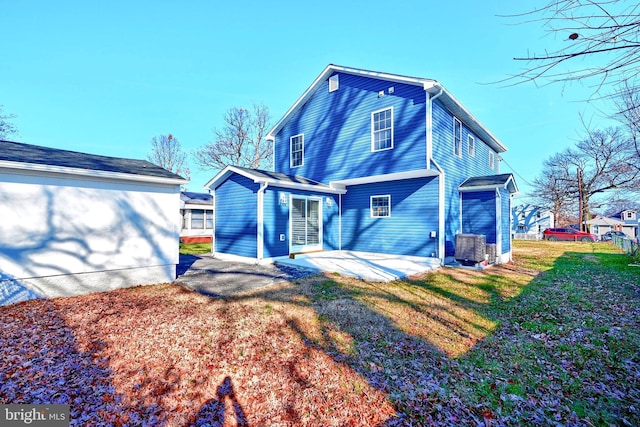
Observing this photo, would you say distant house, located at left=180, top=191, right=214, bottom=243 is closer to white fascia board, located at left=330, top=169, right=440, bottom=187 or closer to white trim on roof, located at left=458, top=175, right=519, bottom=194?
white fascia board, located at left=330, top=169, right=440, bottom=187

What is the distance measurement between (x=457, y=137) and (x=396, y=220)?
460 cm

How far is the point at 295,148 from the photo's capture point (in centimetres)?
1383

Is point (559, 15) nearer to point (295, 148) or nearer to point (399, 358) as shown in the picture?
point (399, 358)

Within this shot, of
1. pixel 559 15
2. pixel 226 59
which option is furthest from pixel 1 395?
pixel 226 59

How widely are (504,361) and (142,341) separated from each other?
504cm

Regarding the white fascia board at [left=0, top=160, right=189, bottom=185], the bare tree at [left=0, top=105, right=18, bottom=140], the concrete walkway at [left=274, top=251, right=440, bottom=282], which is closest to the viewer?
the white fascia board at [left=0, top=160, right=189, bottom=185]

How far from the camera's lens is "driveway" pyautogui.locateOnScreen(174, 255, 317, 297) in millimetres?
6723

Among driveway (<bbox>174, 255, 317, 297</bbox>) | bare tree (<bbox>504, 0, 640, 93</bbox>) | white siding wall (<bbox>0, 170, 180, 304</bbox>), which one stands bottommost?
driveway (<bbox>174, 255, 317, 297</bbox>)

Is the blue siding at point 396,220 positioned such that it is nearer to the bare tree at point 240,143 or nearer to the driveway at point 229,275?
the driveway at point 229,275

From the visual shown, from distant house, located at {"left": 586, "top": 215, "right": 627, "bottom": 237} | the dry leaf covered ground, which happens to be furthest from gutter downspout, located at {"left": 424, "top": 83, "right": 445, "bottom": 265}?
distant house, located at {"left": 586, "top": 215, "right": 627, "bottom": 237}

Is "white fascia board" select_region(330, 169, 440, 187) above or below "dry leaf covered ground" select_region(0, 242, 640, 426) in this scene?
above

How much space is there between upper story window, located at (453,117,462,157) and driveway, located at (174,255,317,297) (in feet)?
27.0

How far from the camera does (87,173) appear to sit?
5988 millimetres

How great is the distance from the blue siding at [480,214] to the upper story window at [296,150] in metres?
7.74
